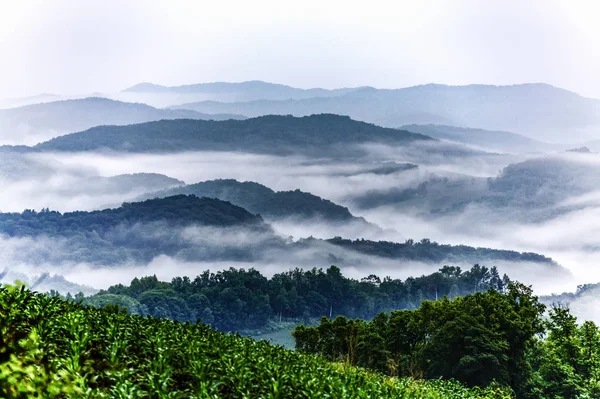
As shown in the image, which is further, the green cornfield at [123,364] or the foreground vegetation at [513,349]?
the foreground vegetation at [513,349]

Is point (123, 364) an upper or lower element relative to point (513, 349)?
upper

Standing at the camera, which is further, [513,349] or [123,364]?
[513,349]

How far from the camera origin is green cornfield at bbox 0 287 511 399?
953cm

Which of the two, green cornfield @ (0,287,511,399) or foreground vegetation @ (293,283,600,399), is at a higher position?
green cornfield @ (0,287,511,399)

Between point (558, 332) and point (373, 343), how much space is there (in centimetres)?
1593

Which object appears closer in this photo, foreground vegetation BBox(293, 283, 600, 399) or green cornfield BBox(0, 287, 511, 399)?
green cornfield BBox(0, 287, 511, 399)

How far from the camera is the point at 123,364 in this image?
38.4 feet

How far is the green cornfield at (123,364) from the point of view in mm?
9531

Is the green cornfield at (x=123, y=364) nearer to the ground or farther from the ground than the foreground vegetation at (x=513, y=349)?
farther from the ground

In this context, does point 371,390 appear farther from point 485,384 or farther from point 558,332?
point 558,332

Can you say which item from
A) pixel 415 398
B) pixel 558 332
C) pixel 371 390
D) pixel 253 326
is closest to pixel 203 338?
pixel 371 390

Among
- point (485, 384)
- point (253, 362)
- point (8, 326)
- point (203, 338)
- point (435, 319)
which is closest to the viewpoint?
point (8, 326)

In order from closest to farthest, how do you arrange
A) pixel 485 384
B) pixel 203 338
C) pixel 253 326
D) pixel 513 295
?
1. pixel 203 338
2. pixel 485 384
3. pixel 513 295
4. pixel 253 326

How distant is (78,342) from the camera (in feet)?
37.1
